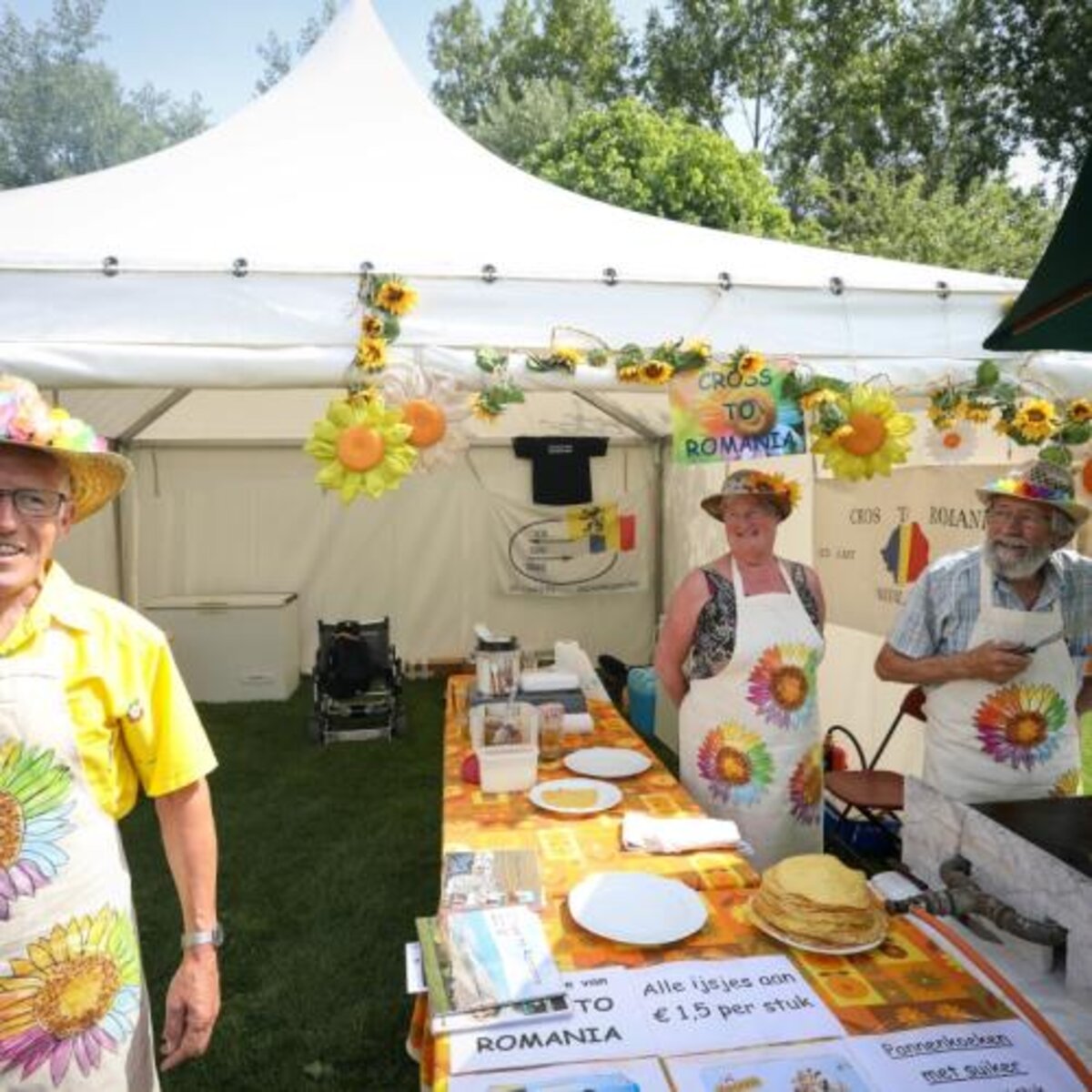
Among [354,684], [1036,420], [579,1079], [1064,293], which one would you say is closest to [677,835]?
[579,1079]

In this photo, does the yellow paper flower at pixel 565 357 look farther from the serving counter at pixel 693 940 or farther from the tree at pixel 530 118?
the tree at pixel 530 118

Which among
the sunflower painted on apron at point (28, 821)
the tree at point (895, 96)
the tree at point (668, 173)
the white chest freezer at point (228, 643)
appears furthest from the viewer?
the tree at point (895, 96)

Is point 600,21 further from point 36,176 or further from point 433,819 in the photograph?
point 433,819

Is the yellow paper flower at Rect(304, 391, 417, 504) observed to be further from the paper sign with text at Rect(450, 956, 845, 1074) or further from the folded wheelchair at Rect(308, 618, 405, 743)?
the folded wheelchair at Rect(308, 618, 405, 743)

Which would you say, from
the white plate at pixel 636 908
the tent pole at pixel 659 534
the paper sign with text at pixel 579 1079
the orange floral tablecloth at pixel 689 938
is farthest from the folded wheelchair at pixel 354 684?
the paper sign with text at pixel 579 1079

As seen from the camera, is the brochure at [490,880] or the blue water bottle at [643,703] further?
the blue water bottle at [643,703]

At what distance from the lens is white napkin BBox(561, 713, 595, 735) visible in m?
3.20

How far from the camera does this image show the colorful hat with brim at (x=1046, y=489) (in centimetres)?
242

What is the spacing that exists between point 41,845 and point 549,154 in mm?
17640

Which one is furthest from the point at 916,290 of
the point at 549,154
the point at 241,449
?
the point at 549,154

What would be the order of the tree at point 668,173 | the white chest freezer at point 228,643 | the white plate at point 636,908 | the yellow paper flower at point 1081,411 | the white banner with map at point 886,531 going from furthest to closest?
the tree at point 668,173
the white chest freezer at point 228,643
the white banner with map at point 886,531
the yellow paper flower at point 1081,411
the white plate at point 636,908

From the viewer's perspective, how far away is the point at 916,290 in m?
3.13

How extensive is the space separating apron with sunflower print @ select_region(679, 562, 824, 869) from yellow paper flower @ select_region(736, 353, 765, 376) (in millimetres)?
713

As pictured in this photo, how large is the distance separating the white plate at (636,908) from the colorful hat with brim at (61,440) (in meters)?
1.25
